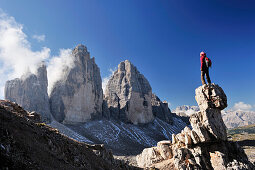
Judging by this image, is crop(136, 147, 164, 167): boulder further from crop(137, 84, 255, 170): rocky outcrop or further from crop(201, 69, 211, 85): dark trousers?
crop(201, 69, 211, 85): dark trousers

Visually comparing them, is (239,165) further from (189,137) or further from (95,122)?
(95,122)

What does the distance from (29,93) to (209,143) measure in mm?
97315

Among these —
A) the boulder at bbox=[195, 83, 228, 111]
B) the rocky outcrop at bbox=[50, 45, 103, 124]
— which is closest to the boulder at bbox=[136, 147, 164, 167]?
the boulder at bbox=[195, 83, 228, 111]

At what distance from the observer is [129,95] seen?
146125 millimetres

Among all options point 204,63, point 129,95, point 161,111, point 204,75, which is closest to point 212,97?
point 204,75

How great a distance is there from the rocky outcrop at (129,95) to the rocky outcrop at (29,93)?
51601 millimetres

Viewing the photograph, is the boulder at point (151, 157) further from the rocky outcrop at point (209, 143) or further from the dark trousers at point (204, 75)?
the dark trousers at point (204, 75)

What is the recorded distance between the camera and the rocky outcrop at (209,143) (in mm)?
16766

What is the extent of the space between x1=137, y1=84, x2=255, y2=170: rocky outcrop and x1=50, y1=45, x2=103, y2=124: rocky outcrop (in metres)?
91.8

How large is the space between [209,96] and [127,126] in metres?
111

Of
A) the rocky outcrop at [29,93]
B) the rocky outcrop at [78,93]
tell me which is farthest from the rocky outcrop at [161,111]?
the rocky outcrop at [29,93]

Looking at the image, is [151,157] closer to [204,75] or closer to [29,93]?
[204,75]

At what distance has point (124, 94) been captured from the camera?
148 meters

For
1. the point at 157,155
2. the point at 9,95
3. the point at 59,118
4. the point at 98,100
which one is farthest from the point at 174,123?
the point at 157,155
